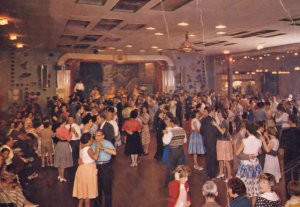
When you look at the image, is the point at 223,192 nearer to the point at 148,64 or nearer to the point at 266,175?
the point at 266,175

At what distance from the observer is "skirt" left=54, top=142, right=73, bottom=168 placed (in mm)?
6402

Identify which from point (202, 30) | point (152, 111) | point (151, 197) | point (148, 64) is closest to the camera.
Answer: point (151, 197)

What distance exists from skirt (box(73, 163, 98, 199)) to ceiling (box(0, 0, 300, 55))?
308cm

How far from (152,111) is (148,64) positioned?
286 inches

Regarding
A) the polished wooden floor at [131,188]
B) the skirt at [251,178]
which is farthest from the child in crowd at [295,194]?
the polished wooden floor at [131,188]

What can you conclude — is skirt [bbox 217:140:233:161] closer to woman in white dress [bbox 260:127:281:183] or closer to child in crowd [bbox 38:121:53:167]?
woman in white dress [bbox 260:127:281:183]

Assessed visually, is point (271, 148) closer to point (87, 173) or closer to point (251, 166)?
point (251, 166)

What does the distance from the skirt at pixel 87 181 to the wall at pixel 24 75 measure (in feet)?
35.0

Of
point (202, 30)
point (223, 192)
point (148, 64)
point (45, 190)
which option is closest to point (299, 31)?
point (202, 30)

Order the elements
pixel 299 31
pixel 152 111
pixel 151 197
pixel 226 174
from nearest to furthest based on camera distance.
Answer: pixel 151 197 → pixel 226 174 → pixel 299 31 → pixel 152 111

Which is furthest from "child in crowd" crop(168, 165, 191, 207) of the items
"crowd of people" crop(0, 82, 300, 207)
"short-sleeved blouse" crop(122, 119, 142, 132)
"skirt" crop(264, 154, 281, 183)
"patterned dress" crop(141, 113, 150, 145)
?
"patterned dress" crop(141, 113, 150, 145)

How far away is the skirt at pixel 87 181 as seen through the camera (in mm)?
4605

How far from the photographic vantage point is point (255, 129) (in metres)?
5.09

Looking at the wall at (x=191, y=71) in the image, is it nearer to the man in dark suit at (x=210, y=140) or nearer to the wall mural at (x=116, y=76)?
the wall mural at (x=116, y=76)
